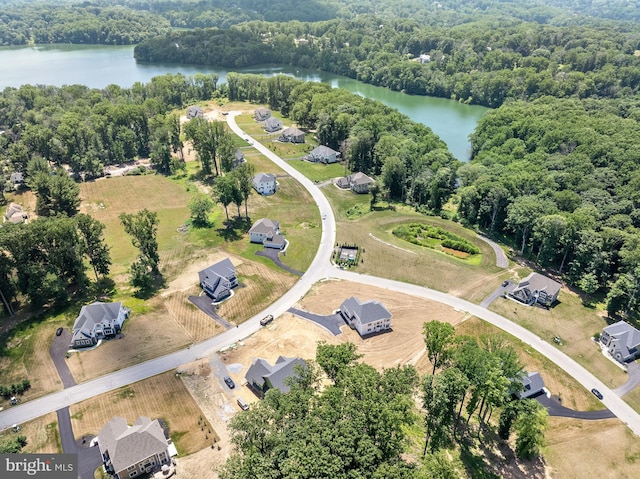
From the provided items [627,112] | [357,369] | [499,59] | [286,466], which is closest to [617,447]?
[357,369]

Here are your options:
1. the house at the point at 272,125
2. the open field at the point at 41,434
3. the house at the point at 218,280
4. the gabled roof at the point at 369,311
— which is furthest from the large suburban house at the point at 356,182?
the open field at the point at 41,434

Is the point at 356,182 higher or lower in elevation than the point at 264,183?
higher

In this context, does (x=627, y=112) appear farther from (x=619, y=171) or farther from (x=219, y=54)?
(x=219, y=54)

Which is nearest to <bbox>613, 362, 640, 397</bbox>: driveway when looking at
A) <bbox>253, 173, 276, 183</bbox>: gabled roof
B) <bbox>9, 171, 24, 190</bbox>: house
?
<bbox>253, 173, 276, 183</bbox>: gabled roof

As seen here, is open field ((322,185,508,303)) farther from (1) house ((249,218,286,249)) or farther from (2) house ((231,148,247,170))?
(2) house ((231,148,247,170))

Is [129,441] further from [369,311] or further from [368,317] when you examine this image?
[369,311]

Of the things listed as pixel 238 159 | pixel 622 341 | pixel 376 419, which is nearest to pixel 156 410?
pixel 376 419
